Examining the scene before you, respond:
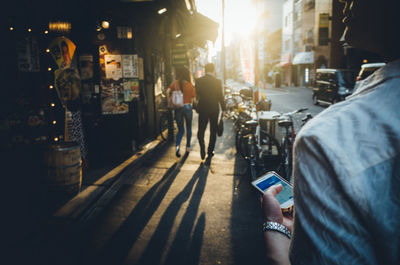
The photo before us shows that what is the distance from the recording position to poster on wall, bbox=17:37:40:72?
4.99 m

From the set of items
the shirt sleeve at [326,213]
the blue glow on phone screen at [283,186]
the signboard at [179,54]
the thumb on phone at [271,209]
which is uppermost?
the signboard at [179,54]

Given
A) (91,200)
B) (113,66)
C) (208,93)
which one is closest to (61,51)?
(113,66)

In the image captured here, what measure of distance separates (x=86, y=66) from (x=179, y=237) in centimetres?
516

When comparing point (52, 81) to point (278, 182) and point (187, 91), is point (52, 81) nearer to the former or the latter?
point (187, 91)

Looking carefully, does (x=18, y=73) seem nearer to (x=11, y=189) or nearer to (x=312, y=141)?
(x=11, y=189)

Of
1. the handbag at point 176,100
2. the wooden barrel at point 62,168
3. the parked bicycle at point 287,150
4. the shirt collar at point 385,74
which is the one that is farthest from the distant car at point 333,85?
the shirt collar at point 385,74

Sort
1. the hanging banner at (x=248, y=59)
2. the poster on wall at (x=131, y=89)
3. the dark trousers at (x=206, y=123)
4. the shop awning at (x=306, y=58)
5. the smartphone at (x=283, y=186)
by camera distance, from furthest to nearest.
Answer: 1. the shop awning at (x=306, y=58)
2. the hanging banner at (x=248, y=59)
3. the poster on wall at (x=131, y=89)
4. the dark trousers at (x=206, y=123)
5. the smartphone at (x=283, y=186)

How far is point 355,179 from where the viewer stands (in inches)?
25.2

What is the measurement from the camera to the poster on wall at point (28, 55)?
4988 mm

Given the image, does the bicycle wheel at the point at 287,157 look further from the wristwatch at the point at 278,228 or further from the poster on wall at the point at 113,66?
the wristwatch at the point at 278,228

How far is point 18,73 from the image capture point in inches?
198

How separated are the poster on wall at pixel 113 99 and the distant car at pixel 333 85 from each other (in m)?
13.1

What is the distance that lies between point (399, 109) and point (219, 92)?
246 inches

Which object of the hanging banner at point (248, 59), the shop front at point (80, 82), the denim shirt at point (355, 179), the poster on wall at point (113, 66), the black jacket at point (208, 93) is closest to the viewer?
the denim shirt at point (355, 179)
